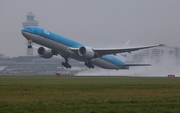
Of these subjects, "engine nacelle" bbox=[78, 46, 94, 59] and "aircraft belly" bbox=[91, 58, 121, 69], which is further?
"aircraft belly" bbox=[91, 58, 121, 69]

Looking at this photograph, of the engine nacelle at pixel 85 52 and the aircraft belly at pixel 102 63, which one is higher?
the engine nacelle at pixel 85 52

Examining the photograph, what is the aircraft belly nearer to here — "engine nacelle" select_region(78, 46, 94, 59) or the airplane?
the airplane

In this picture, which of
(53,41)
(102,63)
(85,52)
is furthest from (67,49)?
(102,63)

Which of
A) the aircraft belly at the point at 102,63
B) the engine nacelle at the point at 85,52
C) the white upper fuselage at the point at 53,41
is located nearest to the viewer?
the white upper fuselage at the point at 53,41

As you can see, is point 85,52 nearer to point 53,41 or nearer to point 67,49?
point 67,49

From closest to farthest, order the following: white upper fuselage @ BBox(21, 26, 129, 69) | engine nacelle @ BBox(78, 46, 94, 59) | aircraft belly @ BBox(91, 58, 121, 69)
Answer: white upper fuselage @ BBox(21, 26, 129, 69) → engine nacelle @ BBox(78, 46, 94, 59) → aircraft belly @ BBox(91, 58, 121, 69)

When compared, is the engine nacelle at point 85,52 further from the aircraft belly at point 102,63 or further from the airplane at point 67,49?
the aircraft belly at point 102,63

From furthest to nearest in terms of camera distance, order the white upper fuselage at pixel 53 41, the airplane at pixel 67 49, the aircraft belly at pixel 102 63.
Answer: the aircraft belly at pixel 102 63 < the airplane at pixel 67 49 < the white upper fuselage at pixel 53 41

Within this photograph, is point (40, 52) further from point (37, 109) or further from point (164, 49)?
point (164, 49)

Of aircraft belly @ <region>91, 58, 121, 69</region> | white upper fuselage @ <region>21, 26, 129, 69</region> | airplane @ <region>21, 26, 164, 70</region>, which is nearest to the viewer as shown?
white upper fuselage @ <region>21, 26, 129, 69</region>

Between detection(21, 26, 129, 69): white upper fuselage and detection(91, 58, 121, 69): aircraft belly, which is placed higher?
detection(21, 26, 129, 69): white upper fuselage

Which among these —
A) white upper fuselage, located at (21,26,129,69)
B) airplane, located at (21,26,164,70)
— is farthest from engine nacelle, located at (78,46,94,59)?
white upper fuselage, located at (21,26,129,69)

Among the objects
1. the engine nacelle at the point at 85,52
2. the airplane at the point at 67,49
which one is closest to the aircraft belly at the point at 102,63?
the airplane at the point at 67,49

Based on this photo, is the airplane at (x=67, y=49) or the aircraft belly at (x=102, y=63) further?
the aircraft belly at (x=102, y=63)
